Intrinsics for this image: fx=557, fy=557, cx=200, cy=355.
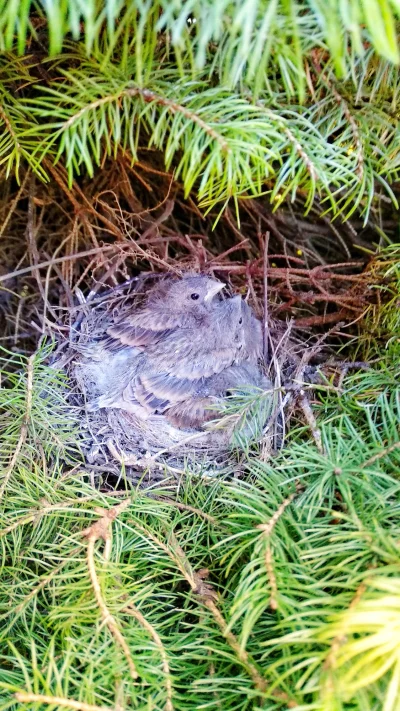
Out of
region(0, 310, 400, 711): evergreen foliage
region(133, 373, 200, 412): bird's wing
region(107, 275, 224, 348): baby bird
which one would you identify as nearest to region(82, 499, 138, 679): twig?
region(0, 310, 400, 711): evergreen foliage

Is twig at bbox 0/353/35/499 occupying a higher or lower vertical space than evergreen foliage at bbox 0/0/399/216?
lower

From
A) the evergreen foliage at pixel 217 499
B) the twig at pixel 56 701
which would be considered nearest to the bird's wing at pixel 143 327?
the evergreen foliage at pixel 217 499

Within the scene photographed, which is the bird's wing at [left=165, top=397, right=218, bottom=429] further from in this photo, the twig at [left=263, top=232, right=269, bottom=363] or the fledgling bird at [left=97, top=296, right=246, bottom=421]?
the twig at [left=263, top=232, right=269, bottom=363]

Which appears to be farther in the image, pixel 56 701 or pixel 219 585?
pixel 219 585

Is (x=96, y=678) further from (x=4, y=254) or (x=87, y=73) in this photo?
(x=4, y=254)

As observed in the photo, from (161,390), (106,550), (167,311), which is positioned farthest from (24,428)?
Result: (167,311)

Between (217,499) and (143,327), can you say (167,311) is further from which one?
(217,499)

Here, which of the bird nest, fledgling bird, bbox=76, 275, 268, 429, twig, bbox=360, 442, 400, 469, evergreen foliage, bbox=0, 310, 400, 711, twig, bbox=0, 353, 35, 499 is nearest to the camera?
evergreen foliage, bbox=0, 310, 400, 711
